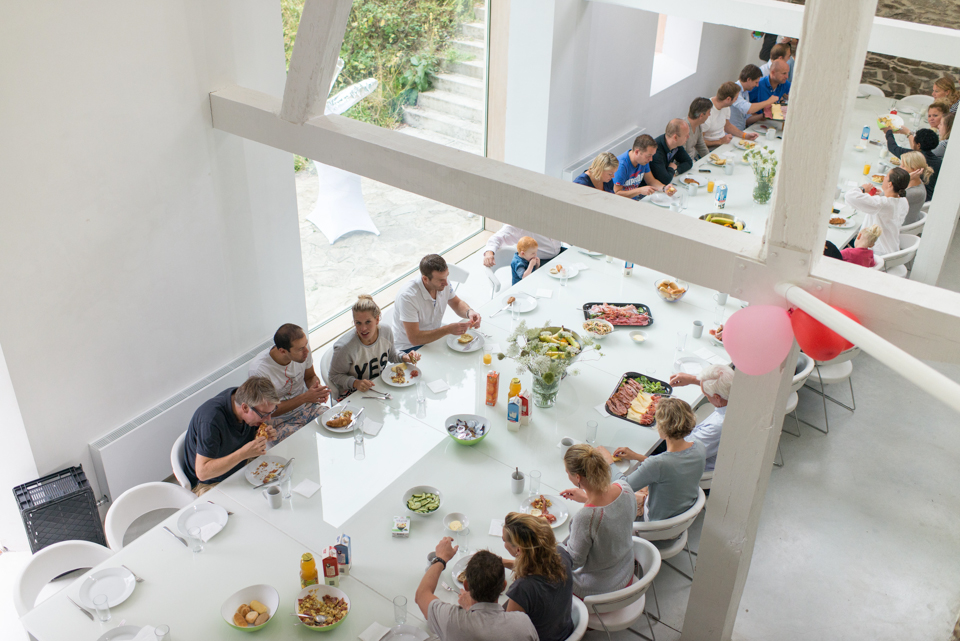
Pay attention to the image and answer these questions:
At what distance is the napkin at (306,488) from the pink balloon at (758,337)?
234 centimetres

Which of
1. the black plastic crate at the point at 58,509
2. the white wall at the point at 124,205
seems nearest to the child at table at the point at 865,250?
the white wall at the point at 124,205

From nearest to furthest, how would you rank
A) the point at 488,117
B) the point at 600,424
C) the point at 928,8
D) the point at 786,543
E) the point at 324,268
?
the point at 600,424 → the point at 786,543 → the point at 324,268 → the point at 488,117 → the point at 928,8

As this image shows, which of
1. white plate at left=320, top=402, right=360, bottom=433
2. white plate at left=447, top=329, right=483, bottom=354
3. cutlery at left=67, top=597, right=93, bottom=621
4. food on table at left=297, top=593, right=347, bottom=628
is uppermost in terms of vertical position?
white plate at left=447, top=329, right=483, bottom=354

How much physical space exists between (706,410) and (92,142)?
13.5 ft

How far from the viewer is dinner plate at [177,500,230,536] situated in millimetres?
3785

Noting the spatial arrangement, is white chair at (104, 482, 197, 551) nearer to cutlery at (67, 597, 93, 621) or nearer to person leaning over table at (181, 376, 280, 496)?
person leaning over table at (181, 376, 280, 496)

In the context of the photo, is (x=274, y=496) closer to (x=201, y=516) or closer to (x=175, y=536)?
(x=201, y=516)

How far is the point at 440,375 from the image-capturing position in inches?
193

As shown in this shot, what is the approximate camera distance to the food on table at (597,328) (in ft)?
17.1

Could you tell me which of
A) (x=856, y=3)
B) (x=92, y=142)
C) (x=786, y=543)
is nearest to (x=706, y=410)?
(x=786, y=543)

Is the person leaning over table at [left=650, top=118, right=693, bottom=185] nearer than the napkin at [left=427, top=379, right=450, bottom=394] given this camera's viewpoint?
No

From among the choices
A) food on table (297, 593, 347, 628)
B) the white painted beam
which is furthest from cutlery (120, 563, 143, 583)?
the white painted beam

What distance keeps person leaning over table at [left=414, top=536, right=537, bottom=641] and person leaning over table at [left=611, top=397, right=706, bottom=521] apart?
1124mm

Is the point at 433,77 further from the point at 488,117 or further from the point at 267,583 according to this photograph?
the point at 267,583
